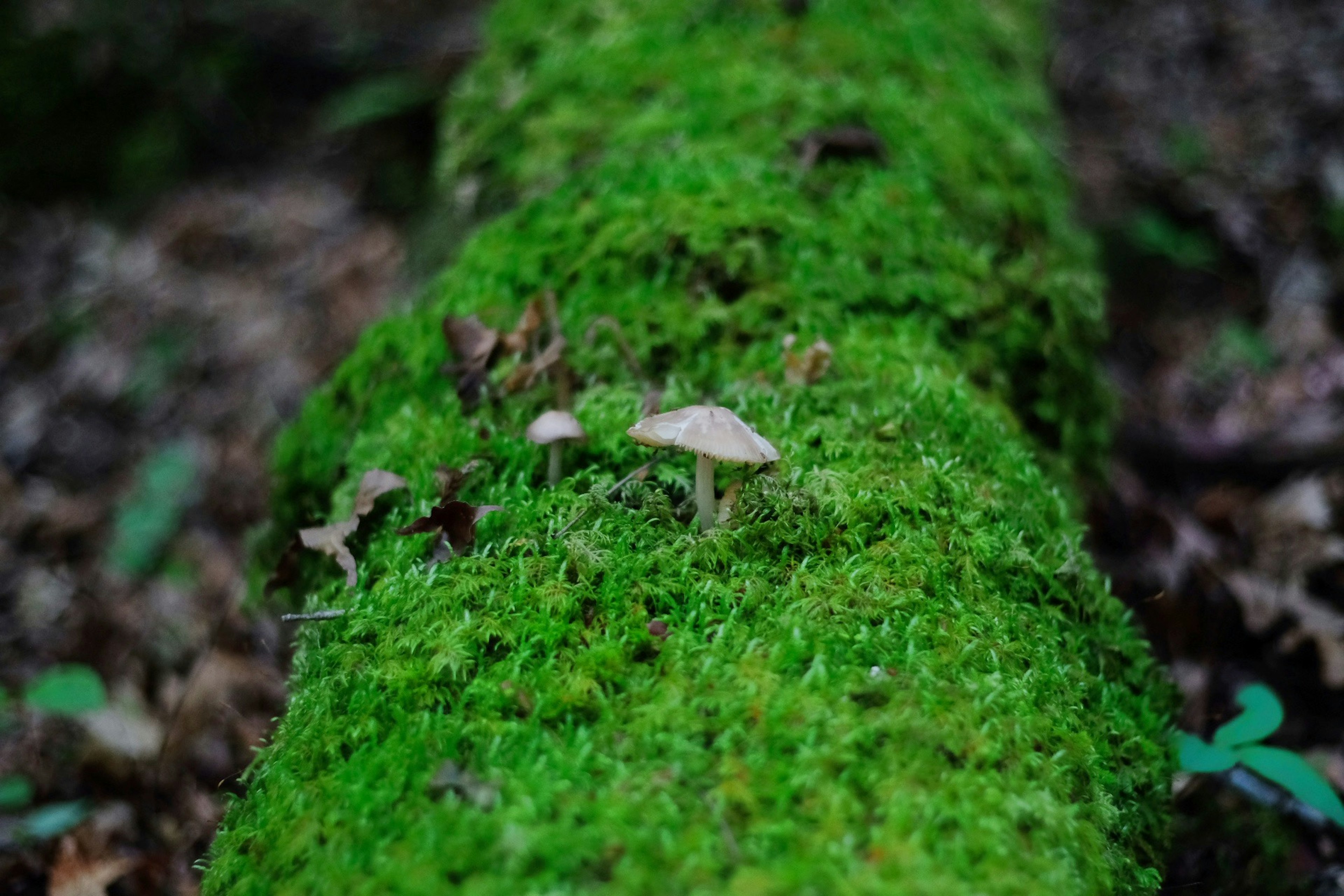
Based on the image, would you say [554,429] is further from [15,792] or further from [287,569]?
[15,792]

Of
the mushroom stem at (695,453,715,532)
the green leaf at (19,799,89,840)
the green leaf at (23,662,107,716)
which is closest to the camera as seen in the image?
the mushroom stem at (695,453,715,532)

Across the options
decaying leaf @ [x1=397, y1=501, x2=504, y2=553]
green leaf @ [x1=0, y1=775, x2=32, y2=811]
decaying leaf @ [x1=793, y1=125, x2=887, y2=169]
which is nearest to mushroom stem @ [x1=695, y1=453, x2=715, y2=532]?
decaying leaf @ [x1=397, y1=501, x2=504, y2=553]

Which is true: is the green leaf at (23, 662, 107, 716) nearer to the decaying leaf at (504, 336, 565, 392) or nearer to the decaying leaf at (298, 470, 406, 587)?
the decaying leaf at (298, 470, 406, 587)

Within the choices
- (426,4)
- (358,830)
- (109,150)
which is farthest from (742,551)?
(426,4)

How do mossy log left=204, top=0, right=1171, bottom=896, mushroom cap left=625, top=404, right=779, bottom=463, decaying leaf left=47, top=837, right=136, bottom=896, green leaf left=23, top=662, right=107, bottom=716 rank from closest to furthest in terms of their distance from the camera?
mossy log left=204, top=0, right=1171, bottom=896, mushroom cap left=625, top=404, right=779, bottom=463, decaying leaf left=47, top=837, right=136, bottom=896, green leaf left=23, top=662, right=107, bottom=716

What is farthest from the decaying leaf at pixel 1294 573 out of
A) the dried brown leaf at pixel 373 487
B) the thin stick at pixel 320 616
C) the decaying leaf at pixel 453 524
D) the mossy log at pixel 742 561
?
the thin stick at pixel 320 616

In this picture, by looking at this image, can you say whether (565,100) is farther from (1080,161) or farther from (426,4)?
(426,4)

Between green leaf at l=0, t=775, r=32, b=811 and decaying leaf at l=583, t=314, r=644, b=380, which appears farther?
green leaf at l=0, t=775, r=32, b=811

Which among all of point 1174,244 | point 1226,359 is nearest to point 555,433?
point 1226,359
